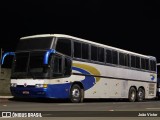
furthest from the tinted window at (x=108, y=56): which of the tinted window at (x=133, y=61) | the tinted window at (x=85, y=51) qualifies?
the tinted window at (x=133, y=61)

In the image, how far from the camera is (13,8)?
3803 cm

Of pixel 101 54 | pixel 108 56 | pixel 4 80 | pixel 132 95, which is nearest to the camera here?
pixel 101 54

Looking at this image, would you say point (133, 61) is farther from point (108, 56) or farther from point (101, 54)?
point (101, 54)

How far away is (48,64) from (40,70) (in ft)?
1.68

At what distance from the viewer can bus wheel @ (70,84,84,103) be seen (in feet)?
77.7

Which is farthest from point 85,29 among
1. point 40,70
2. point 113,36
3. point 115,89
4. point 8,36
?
point 40,70

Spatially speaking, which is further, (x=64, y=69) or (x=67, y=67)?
(x=67, y=67)

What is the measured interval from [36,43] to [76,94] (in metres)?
3.41

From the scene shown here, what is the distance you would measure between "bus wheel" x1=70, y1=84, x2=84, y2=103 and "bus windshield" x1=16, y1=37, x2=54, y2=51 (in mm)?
2771

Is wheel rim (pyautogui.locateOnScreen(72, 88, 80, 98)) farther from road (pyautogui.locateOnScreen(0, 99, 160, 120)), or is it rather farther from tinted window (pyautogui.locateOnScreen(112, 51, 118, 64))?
tinted window (pyautogui.locateOnScreen(112, 51, 118, 64))

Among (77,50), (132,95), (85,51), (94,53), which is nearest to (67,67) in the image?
(77,50)

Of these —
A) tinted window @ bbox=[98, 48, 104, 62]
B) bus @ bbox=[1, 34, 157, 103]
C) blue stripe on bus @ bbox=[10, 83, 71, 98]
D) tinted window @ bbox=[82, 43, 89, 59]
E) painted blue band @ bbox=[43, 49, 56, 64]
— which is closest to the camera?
painted blue band @ bbox=[43, 49, 56, 64]

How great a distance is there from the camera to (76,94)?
2391cm

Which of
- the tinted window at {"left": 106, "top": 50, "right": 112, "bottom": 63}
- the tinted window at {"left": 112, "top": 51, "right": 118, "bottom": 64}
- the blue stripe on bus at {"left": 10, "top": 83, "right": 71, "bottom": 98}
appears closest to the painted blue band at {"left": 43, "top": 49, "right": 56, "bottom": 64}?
the blue stripe on bus at {"left": 10, "top": 83, "right": 71, "bottom": 98}
